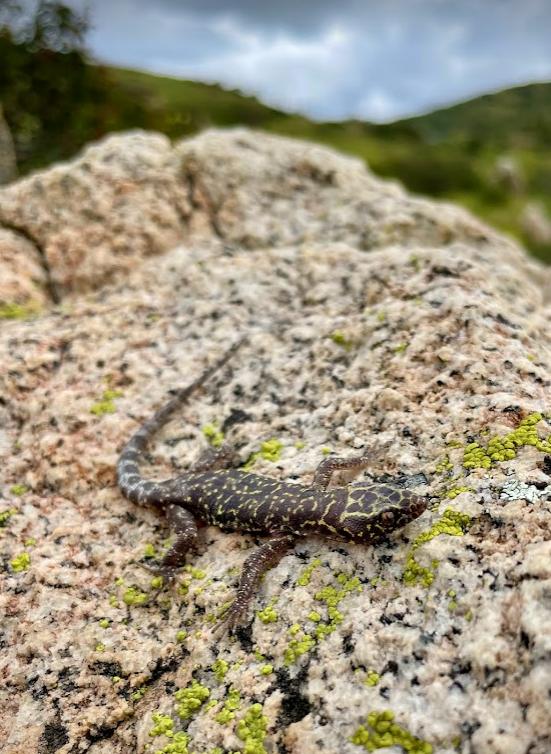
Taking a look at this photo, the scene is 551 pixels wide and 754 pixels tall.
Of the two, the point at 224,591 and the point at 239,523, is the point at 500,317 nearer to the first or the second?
the point at 239,523

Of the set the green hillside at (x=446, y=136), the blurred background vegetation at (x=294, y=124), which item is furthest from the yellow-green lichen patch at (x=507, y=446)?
the green hillside at (x=446, y=136)

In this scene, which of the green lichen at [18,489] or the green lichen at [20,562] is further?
the green lichen at [18,489]

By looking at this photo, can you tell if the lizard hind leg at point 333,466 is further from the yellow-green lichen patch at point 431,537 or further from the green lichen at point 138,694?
the green lichen at point 138,694

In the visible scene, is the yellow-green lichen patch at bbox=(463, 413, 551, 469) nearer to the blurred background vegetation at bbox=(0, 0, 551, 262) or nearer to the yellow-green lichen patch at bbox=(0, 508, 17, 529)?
the yellow-green lichen patch at bbox=(0, 508, 17, 529)

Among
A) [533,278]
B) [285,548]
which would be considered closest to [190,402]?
[285,548]

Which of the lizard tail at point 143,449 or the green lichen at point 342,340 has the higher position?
the green lichen at point 342,340

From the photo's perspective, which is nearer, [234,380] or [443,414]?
[443,414]
